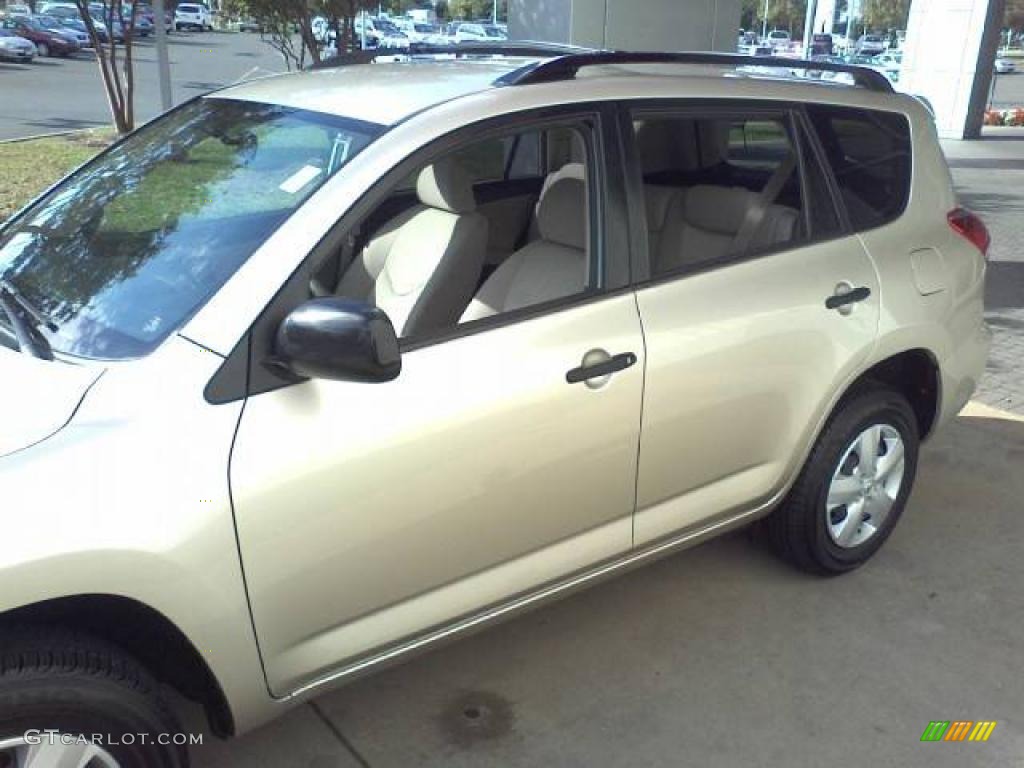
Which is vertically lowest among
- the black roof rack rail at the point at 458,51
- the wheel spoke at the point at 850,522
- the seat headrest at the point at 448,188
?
the wheel spoke at the point at 850,522

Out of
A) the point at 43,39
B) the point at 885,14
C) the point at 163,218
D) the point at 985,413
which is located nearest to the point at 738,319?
the point at 163,218

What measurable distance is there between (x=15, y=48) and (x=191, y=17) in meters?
24.2

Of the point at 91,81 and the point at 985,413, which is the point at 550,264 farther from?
the point at 91,81

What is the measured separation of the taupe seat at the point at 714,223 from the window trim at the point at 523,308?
440 millimetres

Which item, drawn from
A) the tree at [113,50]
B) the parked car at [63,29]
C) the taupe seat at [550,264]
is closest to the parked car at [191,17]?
the parked car at [63,29]

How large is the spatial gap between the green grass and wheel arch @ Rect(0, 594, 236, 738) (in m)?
7.32

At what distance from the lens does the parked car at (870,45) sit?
5550 centimetres

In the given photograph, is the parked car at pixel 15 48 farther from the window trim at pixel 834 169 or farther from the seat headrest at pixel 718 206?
the window trim at pixel 834 169

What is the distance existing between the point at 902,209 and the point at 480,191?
1524mm

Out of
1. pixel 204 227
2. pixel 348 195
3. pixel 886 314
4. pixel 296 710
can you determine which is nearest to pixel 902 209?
pixel 886 314

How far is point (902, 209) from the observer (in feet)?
11.2

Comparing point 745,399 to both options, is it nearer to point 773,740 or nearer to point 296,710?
point 773,740

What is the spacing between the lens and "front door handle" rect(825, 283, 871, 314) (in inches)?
122

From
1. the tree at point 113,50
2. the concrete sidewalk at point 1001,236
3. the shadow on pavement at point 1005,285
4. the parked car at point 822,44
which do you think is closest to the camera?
the concrete sidewalk at point 1001,236
